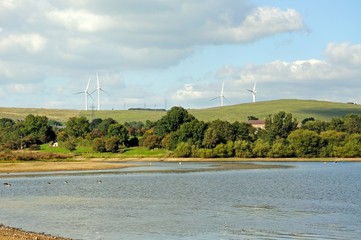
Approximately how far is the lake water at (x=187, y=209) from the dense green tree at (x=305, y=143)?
280 ft

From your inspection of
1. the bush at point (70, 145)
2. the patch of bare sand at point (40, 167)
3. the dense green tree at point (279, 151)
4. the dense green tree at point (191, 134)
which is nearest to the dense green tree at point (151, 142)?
the dense green tree at point (191, 134)

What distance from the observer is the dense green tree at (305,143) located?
17200 centimetres

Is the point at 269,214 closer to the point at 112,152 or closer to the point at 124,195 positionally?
the point at 124,195

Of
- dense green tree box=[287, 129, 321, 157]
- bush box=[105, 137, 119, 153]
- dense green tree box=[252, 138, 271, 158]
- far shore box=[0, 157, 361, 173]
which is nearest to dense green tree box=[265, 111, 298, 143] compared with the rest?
dense green tree box=[252, 138, 271, 158]

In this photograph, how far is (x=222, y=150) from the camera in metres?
175

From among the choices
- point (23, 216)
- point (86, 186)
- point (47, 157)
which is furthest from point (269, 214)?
point (47, 157)

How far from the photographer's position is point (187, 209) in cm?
5509

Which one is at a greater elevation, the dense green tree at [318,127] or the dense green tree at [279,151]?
the dense green tree at [318,127]

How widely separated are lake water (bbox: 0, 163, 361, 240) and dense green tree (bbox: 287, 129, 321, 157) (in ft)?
280

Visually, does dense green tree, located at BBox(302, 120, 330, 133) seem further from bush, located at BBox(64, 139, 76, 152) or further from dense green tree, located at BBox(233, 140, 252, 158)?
bush, located at BBox(64, 139, 76, 152)

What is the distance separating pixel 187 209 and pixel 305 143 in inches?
4814

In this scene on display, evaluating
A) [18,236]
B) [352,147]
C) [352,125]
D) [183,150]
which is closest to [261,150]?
[183,150]

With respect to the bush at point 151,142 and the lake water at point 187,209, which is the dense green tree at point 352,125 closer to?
the bush at point 151,142

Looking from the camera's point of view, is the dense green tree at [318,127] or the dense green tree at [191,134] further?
the dense green tree at [318,127]
